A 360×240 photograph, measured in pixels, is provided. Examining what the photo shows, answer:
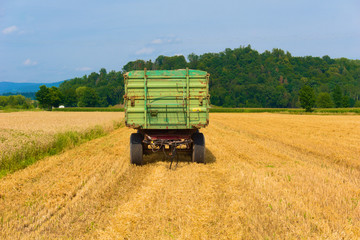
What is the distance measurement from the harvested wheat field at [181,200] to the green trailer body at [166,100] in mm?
1385

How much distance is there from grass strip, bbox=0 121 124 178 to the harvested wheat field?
480 mm

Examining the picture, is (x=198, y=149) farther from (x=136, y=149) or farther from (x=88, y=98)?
(x=88, y=98)

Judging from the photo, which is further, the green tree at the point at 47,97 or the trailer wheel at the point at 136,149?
the green tree at the point at 47,97

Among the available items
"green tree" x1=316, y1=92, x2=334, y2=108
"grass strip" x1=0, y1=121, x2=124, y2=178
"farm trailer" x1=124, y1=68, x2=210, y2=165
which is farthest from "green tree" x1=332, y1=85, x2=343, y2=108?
"farm trailer" x1=124, y1=68, x2=210, y2=165

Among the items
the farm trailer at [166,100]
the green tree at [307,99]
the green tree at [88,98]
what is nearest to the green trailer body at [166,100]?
Result: the farm trailer at [166,100]

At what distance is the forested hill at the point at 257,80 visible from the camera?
117750 millimetres

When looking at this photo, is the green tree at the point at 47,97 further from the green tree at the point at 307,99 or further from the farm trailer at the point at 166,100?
the farm trailer at the point at 166,100

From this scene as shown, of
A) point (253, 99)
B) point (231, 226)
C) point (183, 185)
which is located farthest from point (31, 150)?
point (253, 99)

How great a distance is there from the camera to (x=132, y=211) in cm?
511

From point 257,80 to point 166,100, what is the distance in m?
135

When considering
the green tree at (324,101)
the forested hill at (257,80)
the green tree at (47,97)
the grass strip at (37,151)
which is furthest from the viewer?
the forested hill at (257,80)

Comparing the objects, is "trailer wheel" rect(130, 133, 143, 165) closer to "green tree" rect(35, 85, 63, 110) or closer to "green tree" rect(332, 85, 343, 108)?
"green tree" rect(35, 85, 63, 110)

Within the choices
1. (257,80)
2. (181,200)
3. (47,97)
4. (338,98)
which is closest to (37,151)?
(181,200)

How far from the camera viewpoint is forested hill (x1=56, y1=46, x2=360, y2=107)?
386ft
